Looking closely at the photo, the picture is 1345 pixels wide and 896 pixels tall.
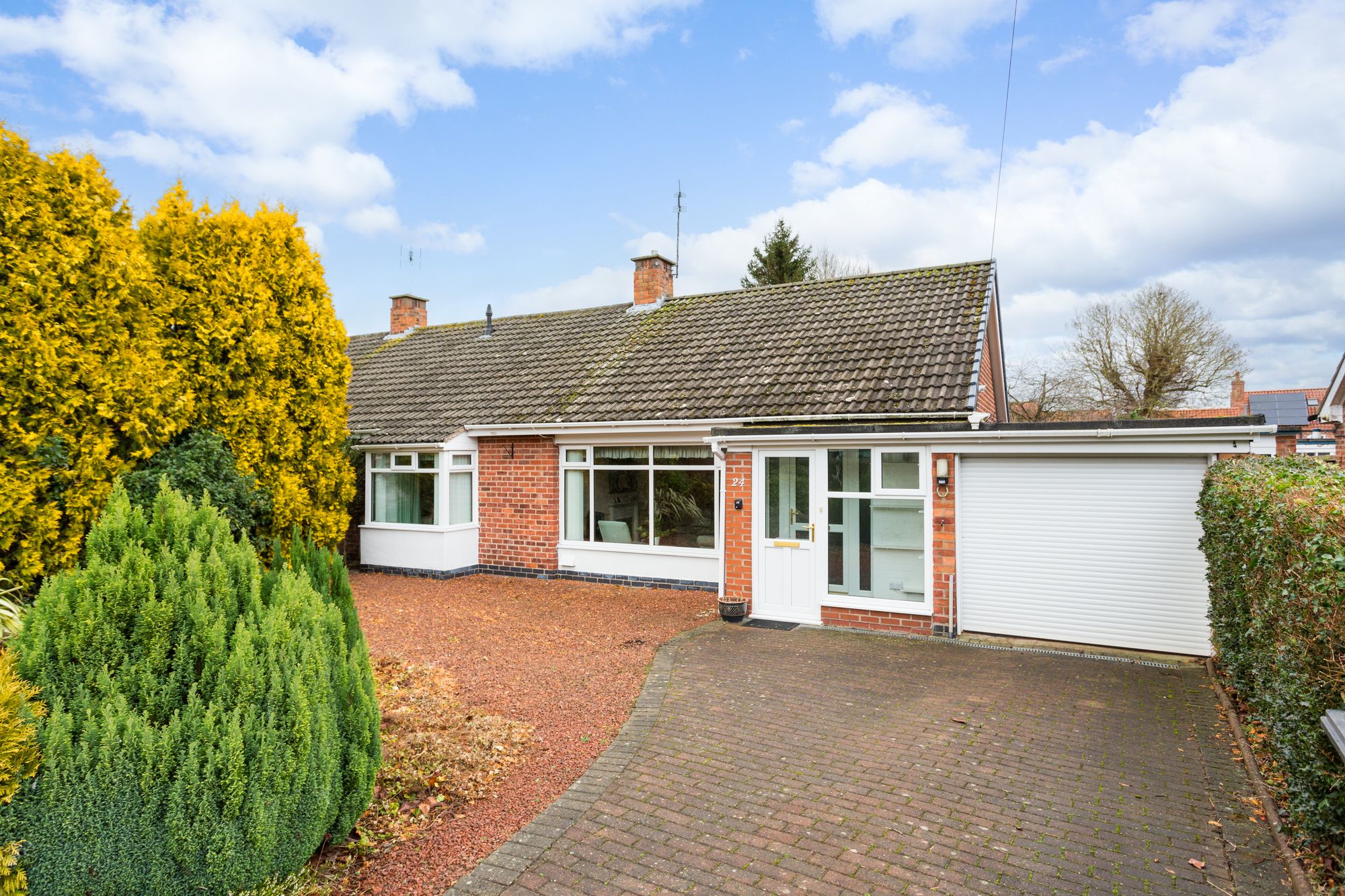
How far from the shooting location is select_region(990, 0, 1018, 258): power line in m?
9.81

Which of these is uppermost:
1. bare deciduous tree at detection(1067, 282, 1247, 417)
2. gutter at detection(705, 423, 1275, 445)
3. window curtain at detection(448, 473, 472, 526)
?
bare deciduous tree at detection(1067, 282, 1247, 417)

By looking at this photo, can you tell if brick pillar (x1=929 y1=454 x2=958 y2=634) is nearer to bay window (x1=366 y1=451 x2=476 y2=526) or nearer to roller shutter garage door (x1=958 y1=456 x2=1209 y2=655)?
roller shutter garage door (x1=958 y1=456 x2=1209 y2=655)

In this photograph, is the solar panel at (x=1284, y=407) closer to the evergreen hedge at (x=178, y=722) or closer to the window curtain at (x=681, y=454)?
the window curtain at (x=681, y=454)

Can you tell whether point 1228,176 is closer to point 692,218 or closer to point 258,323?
point 692,218

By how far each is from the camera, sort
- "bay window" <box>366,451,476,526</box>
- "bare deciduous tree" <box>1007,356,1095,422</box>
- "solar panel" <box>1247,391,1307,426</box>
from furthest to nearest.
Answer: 1. "bare deciduous tree" <box>1007,356,1095,422</box>
2. "solar panel" <box>1247,391,1307,426</box>
3. "bay window" <box>366,451,476,526</box>

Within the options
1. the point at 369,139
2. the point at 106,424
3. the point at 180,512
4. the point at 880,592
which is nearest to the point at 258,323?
the point at 106,424

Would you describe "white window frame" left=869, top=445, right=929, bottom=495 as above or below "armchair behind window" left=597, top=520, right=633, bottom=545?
above

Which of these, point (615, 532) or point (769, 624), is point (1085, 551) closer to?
point (769, 624)

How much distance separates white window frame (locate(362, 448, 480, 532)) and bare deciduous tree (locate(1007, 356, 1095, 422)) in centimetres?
2308

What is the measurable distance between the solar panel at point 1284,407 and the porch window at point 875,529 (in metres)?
22.9

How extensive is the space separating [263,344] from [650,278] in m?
8.62

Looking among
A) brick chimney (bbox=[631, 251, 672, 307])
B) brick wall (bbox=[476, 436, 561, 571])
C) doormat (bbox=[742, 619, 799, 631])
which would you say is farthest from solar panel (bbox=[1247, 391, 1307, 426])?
brick wall (bbox=[476, 436, 561, 571])

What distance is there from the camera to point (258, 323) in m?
10.5

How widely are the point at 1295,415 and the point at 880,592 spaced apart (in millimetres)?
25178
